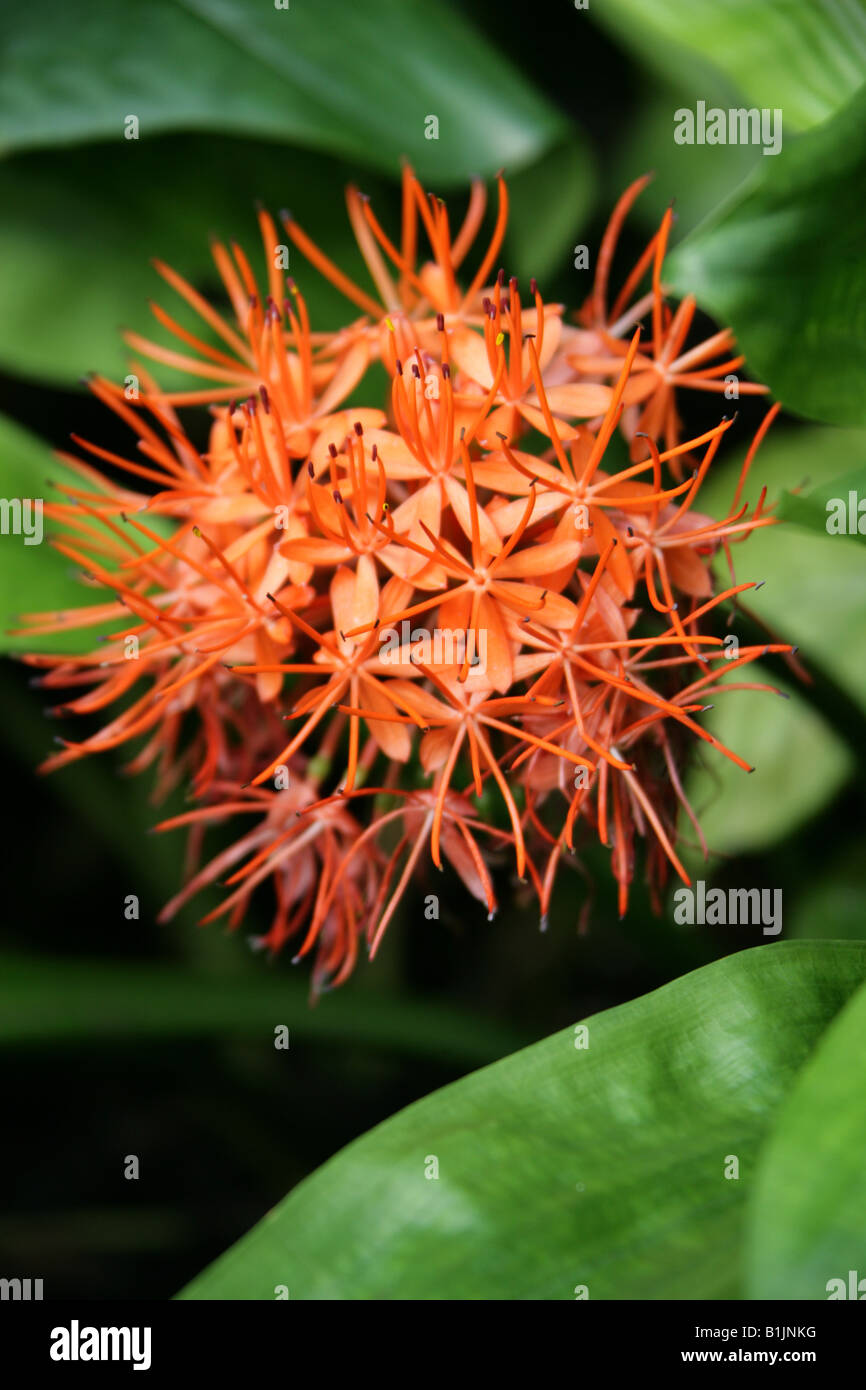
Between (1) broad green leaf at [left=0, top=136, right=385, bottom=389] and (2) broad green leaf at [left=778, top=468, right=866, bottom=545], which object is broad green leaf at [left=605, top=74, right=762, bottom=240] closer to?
(1) broad green leaf at [left=0, top=136, right=385, bottom=389]

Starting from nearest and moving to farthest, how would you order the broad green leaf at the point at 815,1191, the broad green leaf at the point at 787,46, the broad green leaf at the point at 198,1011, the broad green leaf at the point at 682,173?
the broad green leaf at the point at 815,1191 → the broad green leaf at the point at 787,46 → the broad green leaf at the point at 198,1011 → the broad green leaf at the point at 682,173

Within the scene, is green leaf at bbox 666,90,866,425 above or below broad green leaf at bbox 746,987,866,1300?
above

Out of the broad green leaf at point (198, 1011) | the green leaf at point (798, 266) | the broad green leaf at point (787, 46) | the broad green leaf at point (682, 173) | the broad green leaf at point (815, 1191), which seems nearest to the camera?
the broad green leaf at point (815, 1191)

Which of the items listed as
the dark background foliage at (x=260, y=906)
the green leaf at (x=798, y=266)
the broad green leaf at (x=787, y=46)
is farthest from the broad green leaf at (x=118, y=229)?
the green leaf at (x=798, y=266)

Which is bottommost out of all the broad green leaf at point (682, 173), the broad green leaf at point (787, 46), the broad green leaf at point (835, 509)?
the broad green leaf at point (835, 509)

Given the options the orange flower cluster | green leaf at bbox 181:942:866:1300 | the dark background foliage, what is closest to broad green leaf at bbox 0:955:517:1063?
the dark background foliage

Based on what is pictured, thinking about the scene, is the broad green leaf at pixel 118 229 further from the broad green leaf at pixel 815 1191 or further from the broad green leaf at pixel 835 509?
the broad green leaf at pixel 815 1191

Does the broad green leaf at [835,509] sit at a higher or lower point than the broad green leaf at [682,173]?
lower

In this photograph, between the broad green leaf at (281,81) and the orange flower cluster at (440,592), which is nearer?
the orange flower cluster at (440,592)
